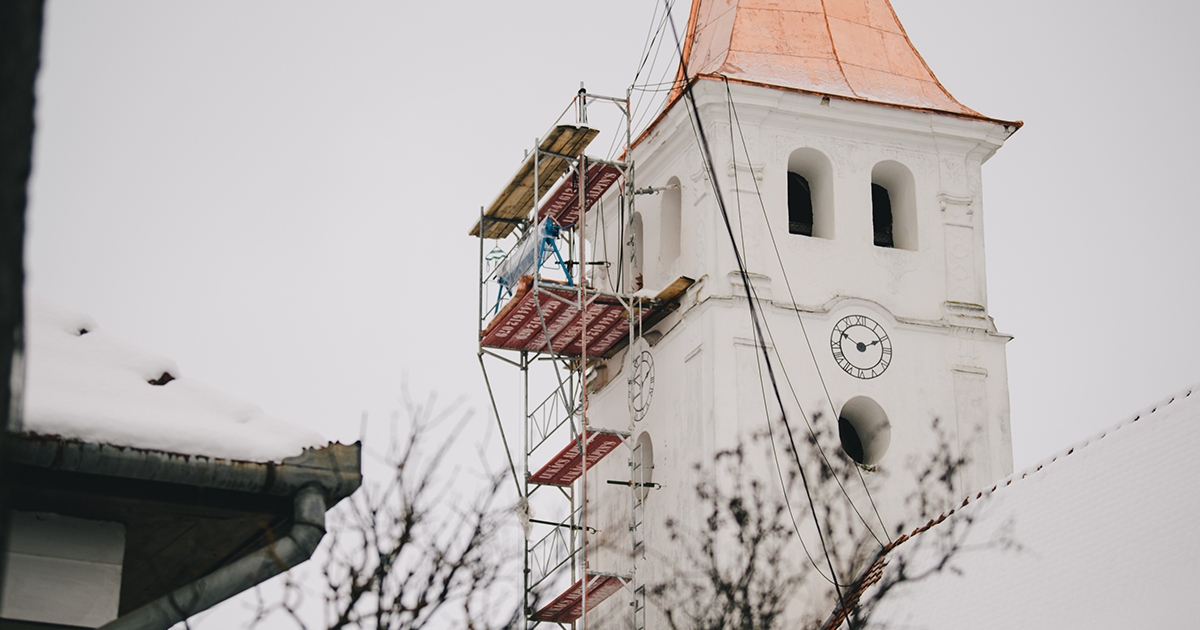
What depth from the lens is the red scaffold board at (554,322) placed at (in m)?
28.2

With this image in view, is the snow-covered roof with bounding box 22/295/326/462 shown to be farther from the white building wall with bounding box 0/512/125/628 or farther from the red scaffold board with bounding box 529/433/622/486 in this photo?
the red scaffold board with bounding box 529/433/622/486

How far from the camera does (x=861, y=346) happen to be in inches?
1097

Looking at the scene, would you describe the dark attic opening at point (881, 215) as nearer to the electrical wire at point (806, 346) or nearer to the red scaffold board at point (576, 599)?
the electrical wire at point (806, 346)

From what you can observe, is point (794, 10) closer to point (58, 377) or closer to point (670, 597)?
point (670, 597)

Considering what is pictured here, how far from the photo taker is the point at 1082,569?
758 inches

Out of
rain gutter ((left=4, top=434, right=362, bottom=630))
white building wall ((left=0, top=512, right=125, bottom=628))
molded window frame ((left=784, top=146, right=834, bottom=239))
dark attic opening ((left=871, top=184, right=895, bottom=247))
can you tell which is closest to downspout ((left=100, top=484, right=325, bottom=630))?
rain gutter ((left=4, top=434, right=362, bottom=630))

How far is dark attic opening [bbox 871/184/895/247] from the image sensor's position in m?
29.6

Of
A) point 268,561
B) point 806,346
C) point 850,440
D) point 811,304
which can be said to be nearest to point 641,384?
point 806,346

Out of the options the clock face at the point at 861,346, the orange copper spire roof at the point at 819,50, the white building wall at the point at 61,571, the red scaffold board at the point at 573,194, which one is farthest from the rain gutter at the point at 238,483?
the red scaffold board at the point at 573,194

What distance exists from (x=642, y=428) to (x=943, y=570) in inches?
307

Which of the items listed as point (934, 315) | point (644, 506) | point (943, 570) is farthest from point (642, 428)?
point (943, 570)

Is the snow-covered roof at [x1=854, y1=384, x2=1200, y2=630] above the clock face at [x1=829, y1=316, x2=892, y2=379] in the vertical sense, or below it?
below

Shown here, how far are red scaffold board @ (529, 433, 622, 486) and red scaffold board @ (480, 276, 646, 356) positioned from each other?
1.90 metres

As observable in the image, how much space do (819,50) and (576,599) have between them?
36.0 feet
